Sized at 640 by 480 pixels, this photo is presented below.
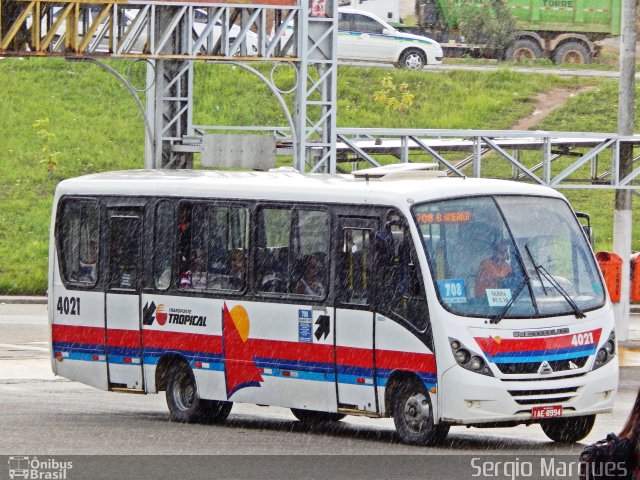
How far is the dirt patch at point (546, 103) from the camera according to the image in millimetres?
43906

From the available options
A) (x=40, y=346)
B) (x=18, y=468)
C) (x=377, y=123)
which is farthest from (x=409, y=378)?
(x=377, y=123)

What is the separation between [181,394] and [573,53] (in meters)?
37.8

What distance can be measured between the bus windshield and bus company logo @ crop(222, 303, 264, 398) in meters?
2.37

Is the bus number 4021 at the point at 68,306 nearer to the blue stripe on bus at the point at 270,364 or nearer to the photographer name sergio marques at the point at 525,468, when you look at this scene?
the blue stripe on bus at the point at 270,364

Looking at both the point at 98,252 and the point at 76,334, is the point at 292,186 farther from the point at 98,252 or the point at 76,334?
the point at 76,334

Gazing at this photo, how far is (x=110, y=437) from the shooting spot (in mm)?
14586

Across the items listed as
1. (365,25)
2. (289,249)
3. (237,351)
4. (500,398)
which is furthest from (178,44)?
(365,25)

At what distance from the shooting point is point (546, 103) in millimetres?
45844

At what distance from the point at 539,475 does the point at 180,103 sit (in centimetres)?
1429

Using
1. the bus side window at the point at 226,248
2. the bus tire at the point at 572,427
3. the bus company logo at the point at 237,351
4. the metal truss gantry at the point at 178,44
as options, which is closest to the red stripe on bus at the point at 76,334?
the bus side window at the point at 226,248

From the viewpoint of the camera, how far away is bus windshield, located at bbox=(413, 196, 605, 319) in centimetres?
1413

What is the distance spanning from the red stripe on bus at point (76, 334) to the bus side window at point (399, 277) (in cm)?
399

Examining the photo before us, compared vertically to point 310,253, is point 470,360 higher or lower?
lower

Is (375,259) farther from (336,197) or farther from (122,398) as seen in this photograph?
(122,398)
